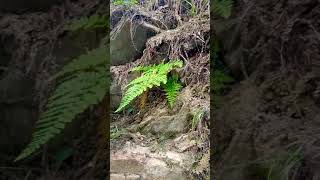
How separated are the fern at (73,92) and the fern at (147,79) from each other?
0.76 meters

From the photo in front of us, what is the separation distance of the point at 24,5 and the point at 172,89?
111 centimetres

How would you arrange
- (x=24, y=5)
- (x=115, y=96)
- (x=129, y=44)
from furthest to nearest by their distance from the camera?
(x=129, y=44) < (x=115, y=96) < (x=24, y=5)

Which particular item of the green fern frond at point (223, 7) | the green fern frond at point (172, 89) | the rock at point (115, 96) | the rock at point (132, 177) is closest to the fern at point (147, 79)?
the green fern frond at point (172, 89)

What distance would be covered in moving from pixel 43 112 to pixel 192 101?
1.08 meters

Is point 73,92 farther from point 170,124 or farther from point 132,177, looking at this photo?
point 170,124

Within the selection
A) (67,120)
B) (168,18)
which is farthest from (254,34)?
(168,18)

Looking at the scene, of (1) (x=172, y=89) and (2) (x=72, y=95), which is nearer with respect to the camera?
(2) (x=72, y=95)

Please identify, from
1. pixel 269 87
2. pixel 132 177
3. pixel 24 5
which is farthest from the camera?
pixel 132 177

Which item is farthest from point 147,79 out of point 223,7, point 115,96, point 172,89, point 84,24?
point 84,24

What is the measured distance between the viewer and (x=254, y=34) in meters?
1.04

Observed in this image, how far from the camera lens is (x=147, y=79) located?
1.83m

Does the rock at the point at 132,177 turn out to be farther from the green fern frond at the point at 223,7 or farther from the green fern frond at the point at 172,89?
the green fern frond at the point at 223,7

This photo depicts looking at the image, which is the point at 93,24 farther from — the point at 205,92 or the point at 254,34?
the point at 205,92

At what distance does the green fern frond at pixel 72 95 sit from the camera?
0.87 metres
